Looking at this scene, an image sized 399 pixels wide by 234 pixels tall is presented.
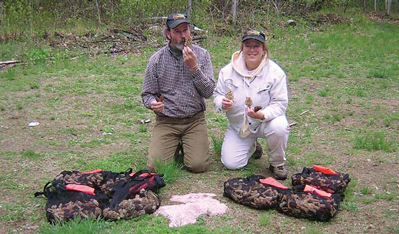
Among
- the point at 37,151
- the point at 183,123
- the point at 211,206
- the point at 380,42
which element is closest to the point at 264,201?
the point at 211,206

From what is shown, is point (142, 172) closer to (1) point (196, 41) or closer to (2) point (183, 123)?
(2) point (183, 123)

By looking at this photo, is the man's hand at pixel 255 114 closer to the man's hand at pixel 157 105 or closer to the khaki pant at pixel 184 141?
the khaki pant at pixel 184 141

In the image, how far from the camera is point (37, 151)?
5332mm

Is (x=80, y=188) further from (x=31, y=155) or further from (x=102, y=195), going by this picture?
(x=31, y=155)

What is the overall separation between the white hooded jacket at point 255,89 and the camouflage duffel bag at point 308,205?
954 mm

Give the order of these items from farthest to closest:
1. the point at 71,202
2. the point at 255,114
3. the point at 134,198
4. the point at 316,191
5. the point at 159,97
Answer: the point at 159,97
the point at 255,114
the point at 316,191
the point at 134,198
the point at 71,202

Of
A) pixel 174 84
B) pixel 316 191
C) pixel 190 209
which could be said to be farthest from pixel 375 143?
pixel 190 209

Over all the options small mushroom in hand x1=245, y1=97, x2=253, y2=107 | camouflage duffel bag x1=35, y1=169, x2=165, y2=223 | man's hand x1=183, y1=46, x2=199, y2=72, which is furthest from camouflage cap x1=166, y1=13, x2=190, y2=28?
camouflage duffel bag x1=35, y1=169, x2=165, y2=223

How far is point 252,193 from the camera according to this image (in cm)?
395

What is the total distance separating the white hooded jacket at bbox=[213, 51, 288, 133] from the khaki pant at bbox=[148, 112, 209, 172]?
398 millimetres

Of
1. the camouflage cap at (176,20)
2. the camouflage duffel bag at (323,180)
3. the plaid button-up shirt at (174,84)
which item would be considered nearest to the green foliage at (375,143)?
the camouflage duffel bag at (323,180)

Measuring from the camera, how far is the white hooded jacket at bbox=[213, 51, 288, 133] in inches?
181

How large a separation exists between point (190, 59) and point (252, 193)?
→ 1409 mm

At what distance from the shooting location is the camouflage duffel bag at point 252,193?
3895 millimetres
